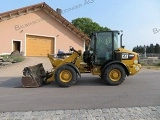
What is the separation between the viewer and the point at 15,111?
639 cm

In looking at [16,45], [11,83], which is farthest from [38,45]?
[11,83]

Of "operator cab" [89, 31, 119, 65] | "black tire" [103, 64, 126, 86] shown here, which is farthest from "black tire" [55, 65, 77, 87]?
"black tire" [103, 64, 126, 86]

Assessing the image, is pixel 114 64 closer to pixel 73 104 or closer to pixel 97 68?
pixel 97 68

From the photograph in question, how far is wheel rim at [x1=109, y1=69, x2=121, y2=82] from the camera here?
1043 cm

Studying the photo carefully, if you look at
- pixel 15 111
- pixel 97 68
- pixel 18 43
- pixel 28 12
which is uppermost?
pixel 28 12

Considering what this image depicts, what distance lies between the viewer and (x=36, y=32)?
2700cm

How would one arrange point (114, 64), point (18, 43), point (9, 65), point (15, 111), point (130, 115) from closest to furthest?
point (130, 115)
point (15, 111)
point (114, 64)
point (9, 65)
point (18, 43)

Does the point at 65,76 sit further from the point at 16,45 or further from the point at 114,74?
the point at 16,45

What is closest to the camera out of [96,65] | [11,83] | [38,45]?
[96,65]

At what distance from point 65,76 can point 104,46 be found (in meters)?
2.33

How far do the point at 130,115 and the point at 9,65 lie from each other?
1538 centimetres

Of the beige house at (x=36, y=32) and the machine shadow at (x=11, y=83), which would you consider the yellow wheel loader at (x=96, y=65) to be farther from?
the beige house at (x=36, y=32)

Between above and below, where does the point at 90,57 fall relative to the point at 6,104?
above

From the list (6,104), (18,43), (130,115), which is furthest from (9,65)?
(130,115)
